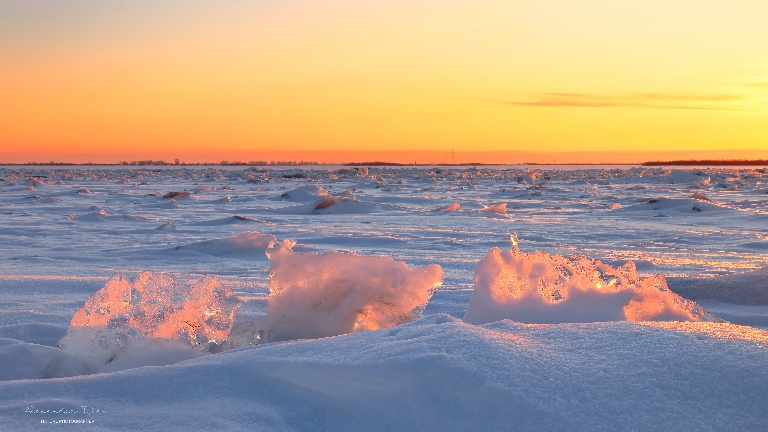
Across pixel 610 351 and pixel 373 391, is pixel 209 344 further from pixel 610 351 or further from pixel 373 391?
pixel 610 351

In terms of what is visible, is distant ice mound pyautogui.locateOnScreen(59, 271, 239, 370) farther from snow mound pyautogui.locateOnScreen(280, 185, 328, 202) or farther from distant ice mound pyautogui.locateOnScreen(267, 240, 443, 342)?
snow mound pyautogui.locateOnScreen(280, 185, 328, 202)

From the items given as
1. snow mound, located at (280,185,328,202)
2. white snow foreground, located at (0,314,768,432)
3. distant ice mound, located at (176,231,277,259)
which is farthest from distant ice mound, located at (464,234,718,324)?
snow mound, located at (280,185,328,202)

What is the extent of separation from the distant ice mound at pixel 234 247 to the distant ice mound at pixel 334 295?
214cm

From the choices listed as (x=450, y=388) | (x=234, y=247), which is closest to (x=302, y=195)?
(x=234, y=247)

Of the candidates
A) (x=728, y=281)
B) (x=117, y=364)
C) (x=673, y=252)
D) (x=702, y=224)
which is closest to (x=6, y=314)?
(x=117, y=364)

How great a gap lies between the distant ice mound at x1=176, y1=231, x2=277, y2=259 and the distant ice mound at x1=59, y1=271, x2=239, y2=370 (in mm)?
2118

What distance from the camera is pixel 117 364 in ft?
5.55

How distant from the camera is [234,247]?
162 inches

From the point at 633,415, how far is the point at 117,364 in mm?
1238

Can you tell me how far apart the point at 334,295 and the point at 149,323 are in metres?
0.51

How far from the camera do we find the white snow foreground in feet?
3.47

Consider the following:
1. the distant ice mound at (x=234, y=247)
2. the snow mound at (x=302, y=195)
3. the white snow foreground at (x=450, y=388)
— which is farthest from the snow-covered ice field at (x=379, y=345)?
the snow mound at (x=302, y=195)

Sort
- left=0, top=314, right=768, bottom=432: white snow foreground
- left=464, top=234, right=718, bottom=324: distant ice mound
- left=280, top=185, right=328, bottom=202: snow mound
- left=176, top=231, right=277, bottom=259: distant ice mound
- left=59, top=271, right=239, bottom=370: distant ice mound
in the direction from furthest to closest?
left=280, top=185, right=328, bottom=202: snow mound → left=176, top=231, right=277, bottom=259: distant ice mound → left=464, top=234, right=718, bottom=324: distant ice mound → left=59, top=271, right=239, bottom=370: distant ice mound → left=0, top=314, right=768, bottom=432: white snow foreground

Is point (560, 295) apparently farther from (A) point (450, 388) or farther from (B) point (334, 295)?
(A) point (450, 388)
